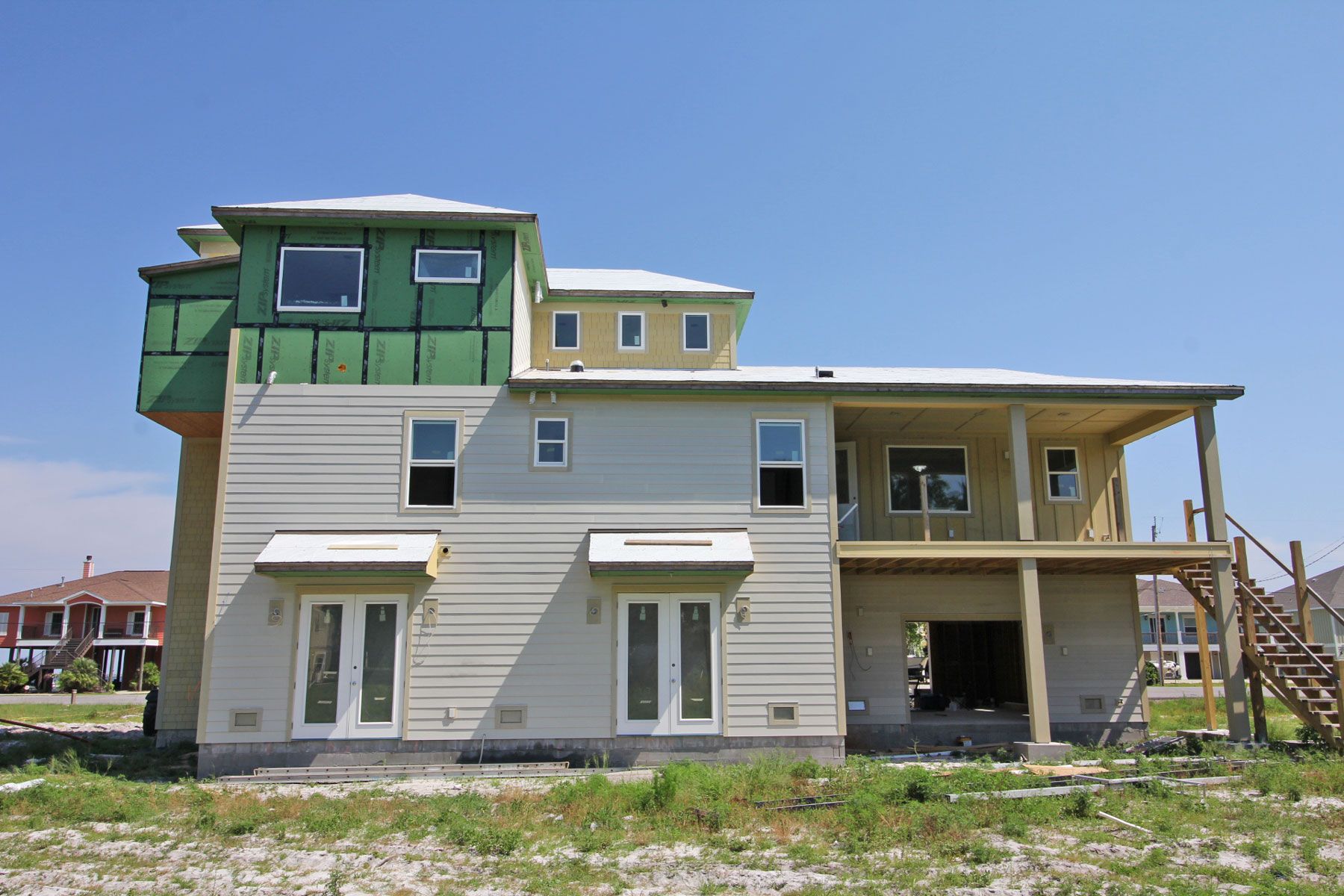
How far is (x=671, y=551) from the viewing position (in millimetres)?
14688

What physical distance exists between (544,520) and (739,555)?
10.2 feet

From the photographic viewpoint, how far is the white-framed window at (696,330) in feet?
66.5

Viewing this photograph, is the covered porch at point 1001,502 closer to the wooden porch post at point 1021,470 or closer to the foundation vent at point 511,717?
the wooden porch post at point 1021,470

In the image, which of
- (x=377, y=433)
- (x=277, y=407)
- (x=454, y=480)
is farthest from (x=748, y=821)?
(x=277, y=407)

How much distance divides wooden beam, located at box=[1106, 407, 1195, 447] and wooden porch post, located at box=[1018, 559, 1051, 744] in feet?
13.6

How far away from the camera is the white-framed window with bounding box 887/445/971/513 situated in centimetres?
1848

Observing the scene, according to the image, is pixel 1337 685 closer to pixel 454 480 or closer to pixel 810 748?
pixel 810 748

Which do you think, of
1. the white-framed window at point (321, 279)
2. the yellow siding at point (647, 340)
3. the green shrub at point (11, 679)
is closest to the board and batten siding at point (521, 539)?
the white-framed window at point (321, 279)

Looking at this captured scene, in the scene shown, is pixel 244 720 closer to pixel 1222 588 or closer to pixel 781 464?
pixel 781 464

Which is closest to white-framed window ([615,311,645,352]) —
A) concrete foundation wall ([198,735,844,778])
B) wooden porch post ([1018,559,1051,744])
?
concrete foundation wall ([198,735,844,778])

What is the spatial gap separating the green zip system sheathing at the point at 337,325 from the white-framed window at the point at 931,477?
7.81 m

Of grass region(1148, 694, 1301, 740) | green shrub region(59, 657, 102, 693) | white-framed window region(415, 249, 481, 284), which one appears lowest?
grass region(1148, 694, 1301, 740)

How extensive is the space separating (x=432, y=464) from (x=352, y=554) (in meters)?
1.89

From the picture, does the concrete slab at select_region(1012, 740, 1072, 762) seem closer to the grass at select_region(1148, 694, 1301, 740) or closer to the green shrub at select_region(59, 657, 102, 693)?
the grass at select_region(1148, 694, 1301, 740)
